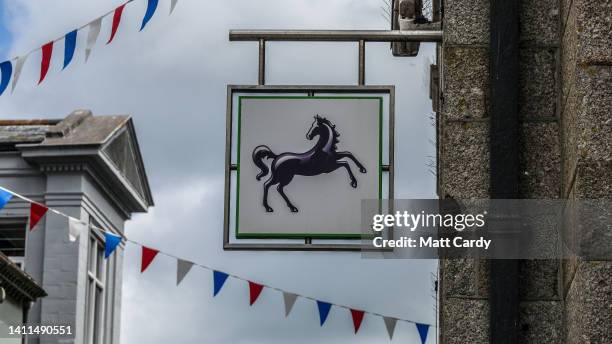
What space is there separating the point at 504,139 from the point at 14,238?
19374mm

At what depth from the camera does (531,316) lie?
5891mm

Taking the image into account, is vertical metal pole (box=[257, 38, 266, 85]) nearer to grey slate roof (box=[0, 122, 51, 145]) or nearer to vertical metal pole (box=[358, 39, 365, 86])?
vertical metal pole (box=[358, 39, 365, 86])

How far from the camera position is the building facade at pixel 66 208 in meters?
23.7

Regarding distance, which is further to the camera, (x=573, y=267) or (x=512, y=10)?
(x=512, y=10)

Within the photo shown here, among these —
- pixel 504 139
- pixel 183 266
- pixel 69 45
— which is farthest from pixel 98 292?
pixel 504 139

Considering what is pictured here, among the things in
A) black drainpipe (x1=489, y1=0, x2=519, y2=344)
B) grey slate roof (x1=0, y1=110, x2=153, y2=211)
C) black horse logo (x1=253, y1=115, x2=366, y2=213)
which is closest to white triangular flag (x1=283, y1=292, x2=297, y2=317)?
black horse logo (x1=253, y1=115, x2=366, y2=213)

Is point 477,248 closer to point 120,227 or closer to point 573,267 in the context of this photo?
point 573,267

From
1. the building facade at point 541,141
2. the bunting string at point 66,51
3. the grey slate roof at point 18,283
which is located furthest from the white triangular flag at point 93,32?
the grey slate roof at point 18,283

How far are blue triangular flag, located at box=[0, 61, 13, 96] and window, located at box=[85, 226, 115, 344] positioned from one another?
40.2 ft

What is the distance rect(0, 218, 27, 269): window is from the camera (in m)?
24.2

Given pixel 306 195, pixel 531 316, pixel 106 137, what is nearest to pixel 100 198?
pixel 106 137

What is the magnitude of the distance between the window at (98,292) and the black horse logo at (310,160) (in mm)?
17477

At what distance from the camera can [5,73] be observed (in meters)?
12.3

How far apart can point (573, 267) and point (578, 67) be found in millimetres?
755
